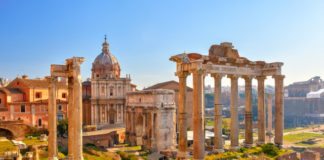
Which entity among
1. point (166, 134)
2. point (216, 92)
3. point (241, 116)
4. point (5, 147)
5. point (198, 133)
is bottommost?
point (241, 116)

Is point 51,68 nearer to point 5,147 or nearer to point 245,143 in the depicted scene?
point 5,147

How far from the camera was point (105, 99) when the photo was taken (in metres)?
→ 46.4

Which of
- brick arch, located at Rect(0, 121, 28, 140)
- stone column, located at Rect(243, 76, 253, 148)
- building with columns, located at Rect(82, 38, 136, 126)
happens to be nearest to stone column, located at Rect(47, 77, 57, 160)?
stone column, located at Rect(243, 76, 253, 148)

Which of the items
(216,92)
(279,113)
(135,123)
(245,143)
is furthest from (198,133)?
(135,123)

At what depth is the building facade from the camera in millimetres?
34000

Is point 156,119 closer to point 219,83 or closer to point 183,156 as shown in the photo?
point 219,83

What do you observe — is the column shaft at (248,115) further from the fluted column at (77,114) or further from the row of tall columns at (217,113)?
the fluted column at (77,114)

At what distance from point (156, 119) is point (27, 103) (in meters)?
18.4

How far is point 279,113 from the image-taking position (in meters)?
19.0

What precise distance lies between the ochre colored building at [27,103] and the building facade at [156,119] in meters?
12.4

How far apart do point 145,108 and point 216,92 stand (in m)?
20.0

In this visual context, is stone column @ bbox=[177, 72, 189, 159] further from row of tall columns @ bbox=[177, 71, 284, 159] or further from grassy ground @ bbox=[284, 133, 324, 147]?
grassy ground @ bbox=[284, 133, 324, 147]

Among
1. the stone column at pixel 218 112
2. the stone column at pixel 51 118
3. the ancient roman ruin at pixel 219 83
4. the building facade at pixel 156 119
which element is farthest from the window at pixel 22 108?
the stone column at pixel 218 112

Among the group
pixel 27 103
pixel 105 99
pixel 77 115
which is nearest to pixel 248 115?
pixel 77 115
